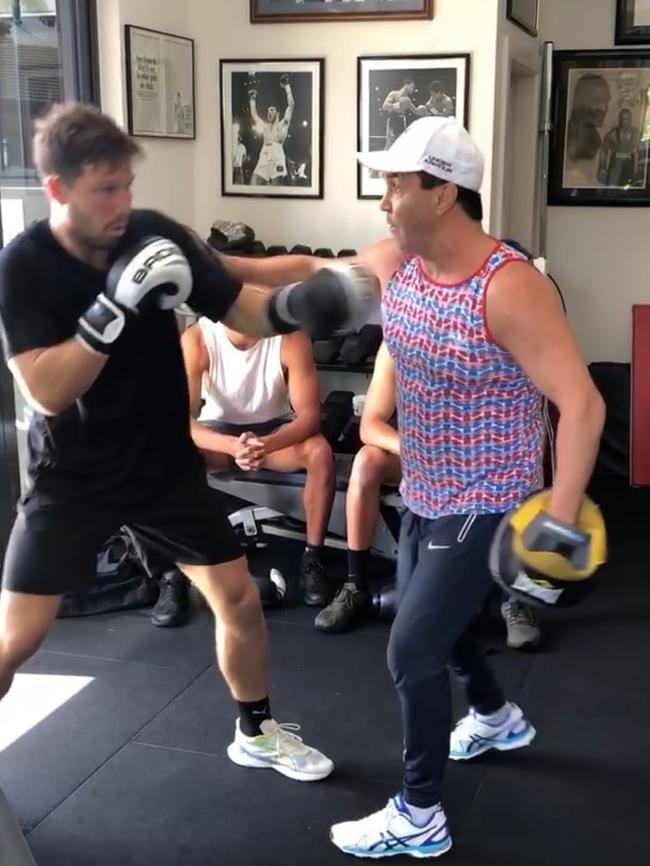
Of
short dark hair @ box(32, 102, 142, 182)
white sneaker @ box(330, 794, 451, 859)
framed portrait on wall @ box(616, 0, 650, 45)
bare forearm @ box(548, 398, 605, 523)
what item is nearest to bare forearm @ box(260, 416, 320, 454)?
white sneaker @ box(330, 794, 451, 859)

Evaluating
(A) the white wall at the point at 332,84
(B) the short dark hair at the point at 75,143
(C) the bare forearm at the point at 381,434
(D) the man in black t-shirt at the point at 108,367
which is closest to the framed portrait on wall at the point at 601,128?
(A) the white wall at the point at 332,84

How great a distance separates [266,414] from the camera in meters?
3.73

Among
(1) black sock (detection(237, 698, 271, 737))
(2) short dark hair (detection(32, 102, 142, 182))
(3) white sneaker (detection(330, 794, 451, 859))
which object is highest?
(2) short dark hair (detection(32, 102, 142, 182))

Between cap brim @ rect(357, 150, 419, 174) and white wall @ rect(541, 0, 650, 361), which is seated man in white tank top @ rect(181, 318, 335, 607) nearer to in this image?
cap brim @ rect(357, 150, 419, 174)

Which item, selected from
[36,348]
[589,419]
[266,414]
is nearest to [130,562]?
[266,414]

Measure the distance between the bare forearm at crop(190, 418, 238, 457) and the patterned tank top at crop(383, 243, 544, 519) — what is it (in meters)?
1.55

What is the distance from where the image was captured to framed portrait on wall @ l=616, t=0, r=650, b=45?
16.5 feet

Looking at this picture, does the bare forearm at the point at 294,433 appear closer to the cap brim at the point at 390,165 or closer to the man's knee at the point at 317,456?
the man's knee at the point at 317,456

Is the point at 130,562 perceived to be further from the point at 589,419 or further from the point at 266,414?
the point at 589,419

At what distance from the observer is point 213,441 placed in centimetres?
362

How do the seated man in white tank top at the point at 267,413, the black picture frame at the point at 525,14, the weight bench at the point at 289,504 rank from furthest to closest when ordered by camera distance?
the black picture frame at the point at 525,14 → the weight bench at the point at 289,504 → the seated man in white tank top at the point at 267,413

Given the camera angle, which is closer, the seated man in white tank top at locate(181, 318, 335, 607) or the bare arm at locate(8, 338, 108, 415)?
the bare arm at locate(8, 338, 108, 415)

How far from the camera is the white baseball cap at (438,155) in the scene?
192cm

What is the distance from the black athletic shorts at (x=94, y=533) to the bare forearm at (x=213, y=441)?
4.12ft
